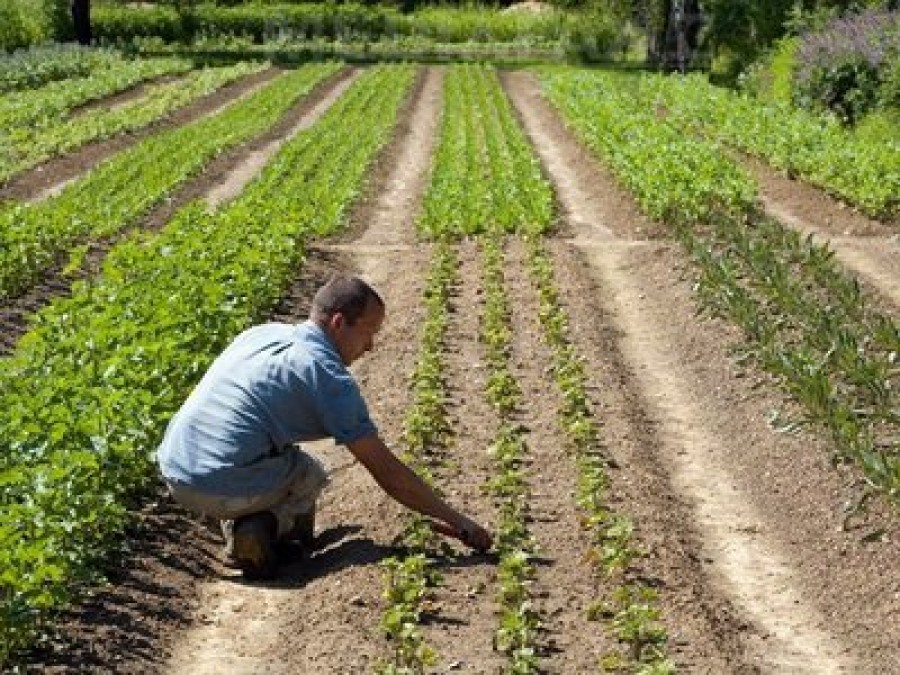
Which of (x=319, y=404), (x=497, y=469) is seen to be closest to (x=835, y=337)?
(x=497, y=469)

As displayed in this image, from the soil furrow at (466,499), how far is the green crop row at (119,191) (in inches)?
130

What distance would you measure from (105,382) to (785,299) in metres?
5.17

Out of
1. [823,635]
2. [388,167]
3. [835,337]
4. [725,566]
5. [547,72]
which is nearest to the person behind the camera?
[823,635]

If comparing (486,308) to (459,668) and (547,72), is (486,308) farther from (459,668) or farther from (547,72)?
(547,72)

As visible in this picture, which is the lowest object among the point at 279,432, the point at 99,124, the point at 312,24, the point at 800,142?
the point at 312,24

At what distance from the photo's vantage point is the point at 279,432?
6922mm

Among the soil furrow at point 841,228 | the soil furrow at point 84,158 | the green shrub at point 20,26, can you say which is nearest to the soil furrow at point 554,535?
the soil furrow at point 841,228

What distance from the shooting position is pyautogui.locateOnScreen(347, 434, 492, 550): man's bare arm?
22.1 ft

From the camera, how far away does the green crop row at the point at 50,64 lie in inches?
1326

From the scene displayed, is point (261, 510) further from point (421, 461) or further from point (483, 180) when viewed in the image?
point (483, 180)

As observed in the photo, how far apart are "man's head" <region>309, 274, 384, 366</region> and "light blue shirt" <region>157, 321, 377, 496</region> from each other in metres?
0.05

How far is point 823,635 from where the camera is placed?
6.71 m

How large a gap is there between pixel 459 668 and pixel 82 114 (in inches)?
948

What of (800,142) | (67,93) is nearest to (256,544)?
(800,142)
